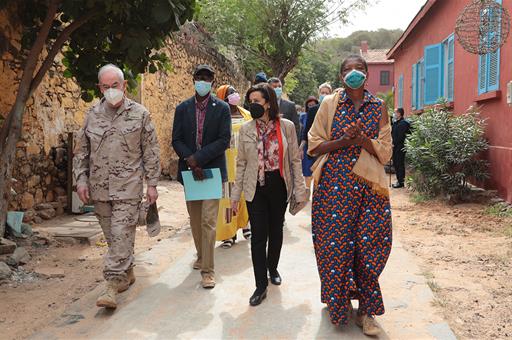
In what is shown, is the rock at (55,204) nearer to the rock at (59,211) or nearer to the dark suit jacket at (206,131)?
the rock at (59,211)

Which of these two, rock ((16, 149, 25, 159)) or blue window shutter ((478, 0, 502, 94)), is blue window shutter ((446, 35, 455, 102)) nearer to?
blue window shutter ((478, 0, 502, 94))

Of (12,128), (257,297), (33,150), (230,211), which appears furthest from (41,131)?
(257,297)

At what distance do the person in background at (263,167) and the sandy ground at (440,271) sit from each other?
1.33 metres

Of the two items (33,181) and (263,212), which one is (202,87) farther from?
(33,181)

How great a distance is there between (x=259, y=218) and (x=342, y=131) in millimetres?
1006

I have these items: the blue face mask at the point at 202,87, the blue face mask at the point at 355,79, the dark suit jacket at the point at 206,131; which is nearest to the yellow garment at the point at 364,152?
the blue face mask at the point at 355,79

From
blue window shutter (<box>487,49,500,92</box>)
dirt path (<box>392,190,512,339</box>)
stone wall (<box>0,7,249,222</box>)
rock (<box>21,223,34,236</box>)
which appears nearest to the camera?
dirt path (<box>392,190,512,339</box>)

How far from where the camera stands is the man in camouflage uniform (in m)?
4.05

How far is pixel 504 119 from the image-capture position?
25.8 feet

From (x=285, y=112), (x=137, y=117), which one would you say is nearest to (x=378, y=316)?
(x=137, y=117)

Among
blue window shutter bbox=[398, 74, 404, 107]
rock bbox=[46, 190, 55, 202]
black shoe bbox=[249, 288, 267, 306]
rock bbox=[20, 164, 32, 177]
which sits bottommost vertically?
black shoe bbox=[249, 288, 267, 306]

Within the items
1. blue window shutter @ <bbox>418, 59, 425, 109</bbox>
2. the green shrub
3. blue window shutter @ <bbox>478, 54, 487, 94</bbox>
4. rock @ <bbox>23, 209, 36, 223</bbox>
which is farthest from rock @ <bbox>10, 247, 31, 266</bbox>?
blue window shutter @ <bbox>418, 59, 425, 109</bbox>

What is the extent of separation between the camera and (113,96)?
397cm

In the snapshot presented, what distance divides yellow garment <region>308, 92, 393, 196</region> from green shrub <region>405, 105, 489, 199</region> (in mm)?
5453
